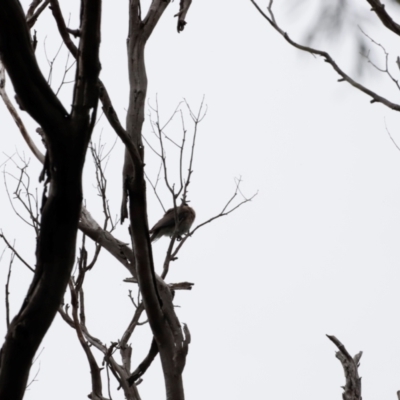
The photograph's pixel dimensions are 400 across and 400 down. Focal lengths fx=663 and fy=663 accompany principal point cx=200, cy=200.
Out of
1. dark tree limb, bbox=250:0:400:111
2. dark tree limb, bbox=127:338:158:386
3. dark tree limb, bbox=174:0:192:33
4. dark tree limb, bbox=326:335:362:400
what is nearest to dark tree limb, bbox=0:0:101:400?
dark tree limb, bbox=250:0:400:111

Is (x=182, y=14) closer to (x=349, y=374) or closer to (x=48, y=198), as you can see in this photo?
(x=48, y=198)

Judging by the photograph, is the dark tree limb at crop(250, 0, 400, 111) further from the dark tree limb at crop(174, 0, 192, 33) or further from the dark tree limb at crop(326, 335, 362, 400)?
the dark tree limb at crop(326, 335, 362, 400)

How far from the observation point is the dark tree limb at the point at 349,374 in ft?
11.1

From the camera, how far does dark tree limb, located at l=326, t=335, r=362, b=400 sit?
3.38m

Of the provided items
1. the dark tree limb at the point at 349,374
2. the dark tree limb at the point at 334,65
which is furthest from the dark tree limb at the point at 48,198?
the dark tree limb at the point at 349,374

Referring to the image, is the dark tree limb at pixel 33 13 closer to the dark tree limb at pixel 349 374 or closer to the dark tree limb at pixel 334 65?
the dark tree limb at pixel 334 65

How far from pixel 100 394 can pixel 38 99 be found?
2.79 m

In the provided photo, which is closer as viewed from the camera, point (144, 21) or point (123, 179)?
point (123, 179)

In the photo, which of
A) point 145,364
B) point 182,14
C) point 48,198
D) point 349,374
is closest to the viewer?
point 48,198

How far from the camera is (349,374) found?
341 centimetres

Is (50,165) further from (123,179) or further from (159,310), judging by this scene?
(159,310)

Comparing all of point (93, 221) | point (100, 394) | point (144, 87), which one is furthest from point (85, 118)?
point (100, 394)

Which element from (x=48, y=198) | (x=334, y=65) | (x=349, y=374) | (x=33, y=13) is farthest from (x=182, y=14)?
(x=349, y=374)

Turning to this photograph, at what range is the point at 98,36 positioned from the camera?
5.30ft
